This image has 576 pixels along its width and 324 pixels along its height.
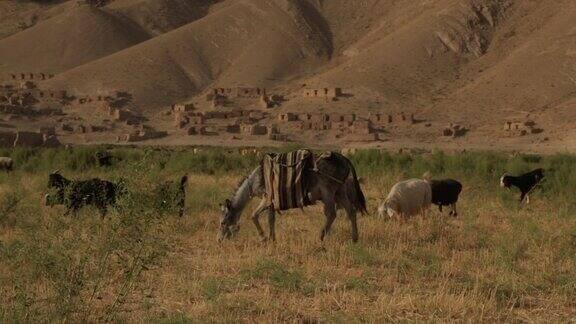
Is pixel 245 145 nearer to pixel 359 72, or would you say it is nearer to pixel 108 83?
pixel 359 72

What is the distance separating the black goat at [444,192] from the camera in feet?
42.0

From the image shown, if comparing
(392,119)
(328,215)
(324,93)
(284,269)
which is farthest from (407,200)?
(324,93)

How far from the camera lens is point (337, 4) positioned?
9450cm

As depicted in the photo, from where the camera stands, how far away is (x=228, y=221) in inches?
395

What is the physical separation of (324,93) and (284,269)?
51.0m

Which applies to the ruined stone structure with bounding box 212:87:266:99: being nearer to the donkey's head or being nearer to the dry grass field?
the dry grass field

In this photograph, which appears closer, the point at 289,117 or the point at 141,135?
the point at 141,135

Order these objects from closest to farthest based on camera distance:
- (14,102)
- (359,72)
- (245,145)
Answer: (245,145), (14,102), (359,72)

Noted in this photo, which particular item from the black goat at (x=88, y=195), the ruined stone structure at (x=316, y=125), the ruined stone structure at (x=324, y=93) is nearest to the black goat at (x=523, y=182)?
the black goat at (x=88, y=195)

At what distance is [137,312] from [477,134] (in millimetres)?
41599

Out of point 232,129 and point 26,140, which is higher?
point 232,129

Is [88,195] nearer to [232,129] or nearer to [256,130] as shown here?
[256,130]

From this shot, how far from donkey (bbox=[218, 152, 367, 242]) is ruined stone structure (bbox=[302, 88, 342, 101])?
47881 mm

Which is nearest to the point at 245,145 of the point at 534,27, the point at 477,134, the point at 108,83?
the point at 477,134
